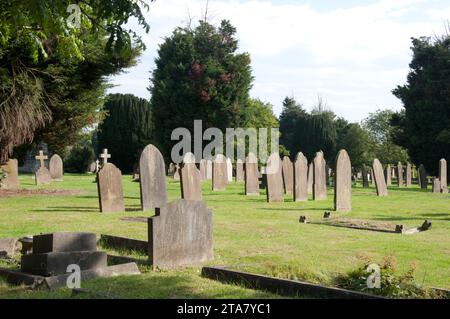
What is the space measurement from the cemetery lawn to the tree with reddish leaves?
24479 mm

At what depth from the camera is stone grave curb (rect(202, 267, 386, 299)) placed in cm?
601

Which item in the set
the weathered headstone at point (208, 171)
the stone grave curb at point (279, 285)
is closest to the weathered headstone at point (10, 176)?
the weathered headstone at point (208, 171)

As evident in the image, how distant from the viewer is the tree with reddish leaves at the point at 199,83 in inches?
1711

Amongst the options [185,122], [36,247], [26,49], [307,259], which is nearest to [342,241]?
[307,259]

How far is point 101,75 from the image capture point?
2308cm

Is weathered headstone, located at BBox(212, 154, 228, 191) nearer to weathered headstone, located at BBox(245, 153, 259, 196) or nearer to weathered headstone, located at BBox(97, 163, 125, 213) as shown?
weathered headstone, located at BBox(245, 153, 259, 196)

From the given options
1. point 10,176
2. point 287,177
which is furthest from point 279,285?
point 10,176

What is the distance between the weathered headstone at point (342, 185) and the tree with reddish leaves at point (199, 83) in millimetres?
26339

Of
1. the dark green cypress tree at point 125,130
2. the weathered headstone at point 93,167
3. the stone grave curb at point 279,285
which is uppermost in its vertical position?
the dark green cypress tree at point 125,130

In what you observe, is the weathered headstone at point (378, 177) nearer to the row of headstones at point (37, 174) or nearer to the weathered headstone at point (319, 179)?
the weathered headstone at point (319, 179)

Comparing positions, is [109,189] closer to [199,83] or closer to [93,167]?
[199,83]

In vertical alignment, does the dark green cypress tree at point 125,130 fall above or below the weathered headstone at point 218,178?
above

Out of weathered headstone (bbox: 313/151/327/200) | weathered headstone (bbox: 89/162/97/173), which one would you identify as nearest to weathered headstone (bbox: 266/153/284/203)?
weathered headstone (bbox: 313/151/327/200)
